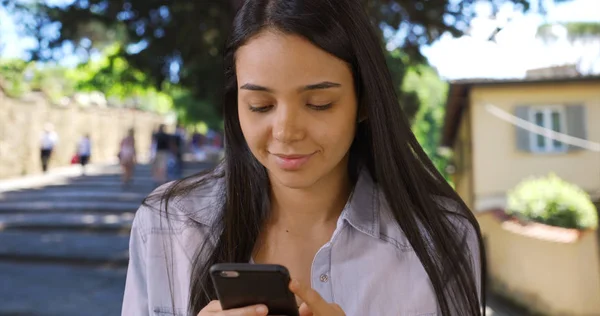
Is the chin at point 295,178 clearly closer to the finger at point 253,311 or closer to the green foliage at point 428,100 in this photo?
the finger at point 253,311

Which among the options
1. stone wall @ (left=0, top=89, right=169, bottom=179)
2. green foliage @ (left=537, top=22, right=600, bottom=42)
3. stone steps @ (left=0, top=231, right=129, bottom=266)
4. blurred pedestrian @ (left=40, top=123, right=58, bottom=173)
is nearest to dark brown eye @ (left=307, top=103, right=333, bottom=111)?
stone steps @ (left=0, top=231, right=129, bottom=266)

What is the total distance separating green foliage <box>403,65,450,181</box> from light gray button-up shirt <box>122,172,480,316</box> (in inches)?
109

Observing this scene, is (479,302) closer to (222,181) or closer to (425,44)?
(222,181)

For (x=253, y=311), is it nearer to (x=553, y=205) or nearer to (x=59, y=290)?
(x=59, y=290)

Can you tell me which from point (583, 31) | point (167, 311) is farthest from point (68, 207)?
point (583, 31)

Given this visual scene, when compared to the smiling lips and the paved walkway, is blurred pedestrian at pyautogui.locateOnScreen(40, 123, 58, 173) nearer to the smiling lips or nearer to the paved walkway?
the paved walkway

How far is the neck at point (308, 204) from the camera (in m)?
1.67

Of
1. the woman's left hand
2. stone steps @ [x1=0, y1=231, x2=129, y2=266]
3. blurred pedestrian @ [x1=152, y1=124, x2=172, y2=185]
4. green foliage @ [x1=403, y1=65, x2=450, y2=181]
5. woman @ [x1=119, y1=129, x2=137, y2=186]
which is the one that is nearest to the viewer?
the woman's left hand

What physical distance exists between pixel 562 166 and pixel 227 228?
1491cm

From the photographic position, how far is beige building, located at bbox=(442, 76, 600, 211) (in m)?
14.2

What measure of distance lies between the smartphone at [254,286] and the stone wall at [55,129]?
1761 centimetres

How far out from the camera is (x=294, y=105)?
55.1 inches

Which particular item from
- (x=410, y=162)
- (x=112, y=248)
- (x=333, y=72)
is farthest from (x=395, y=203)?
(x=112, y=248)

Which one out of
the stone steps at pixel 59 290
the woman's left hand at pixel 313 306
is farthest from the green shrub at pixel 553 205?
the woman's left hand at pixel 313 306
